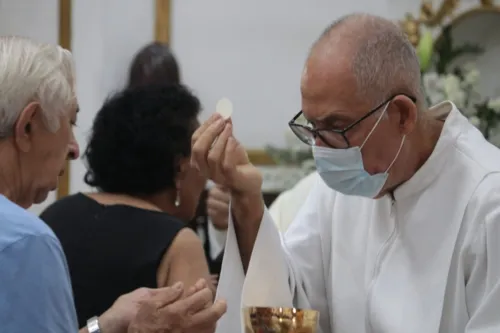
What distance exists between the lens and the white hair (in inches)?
59.8

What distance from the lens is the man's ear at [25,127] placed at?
1.54 m

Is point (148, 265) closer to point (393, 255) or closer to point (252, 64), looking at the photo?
point (393, 255)

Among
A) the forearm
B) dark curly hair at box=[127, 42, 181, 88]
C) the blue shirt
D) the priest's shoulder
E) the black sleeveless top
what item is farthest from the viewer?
dark curly hair at box=[127, 42, 181, 88]

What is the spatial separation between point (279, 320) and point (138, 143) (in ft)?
2.87

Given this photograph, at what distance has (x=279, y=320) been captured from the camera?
1.57 metres

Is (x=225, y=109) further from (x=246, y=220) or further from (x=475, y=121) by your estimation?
(x=475, y=121)


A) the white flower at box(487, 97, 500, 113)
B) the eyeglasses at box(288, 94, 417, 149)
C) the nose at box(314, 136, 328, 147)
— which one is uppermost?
the eyeglasses at box(288, 94, 417, 149)

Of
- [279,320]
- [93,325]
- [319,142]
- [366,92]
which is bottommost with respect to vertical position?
[93,325]

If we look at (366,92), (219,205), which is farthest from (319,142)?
(219,205)

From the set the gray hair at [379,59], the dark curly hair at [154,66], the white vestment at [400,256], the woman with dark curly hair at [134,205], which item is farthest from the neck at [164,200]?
the dark curly hair at [154,66]

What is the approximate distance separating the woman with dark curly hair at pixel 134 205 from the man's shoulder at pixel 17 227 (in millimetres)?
636

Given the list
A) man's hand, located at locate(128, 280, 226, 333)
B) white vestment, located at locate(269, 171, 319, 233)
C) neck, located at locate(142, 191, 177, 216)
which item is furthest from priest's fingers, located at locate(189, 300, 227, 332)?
white vestment, located at locate(269, 171, 319, 233)

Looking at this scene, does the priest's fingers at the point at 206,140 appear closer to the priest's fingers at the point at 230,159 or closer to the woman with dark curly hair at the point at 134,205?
the priest's fingers at the point at 230,159

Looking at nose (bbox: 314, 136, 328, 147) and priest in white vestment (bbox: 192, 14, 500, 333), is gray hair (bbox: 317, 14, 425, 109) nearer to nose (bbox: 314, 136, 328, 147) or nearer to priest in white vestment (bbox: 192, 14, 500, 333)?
priest in white vestment (bbox: 192, 14, 500, 333)
